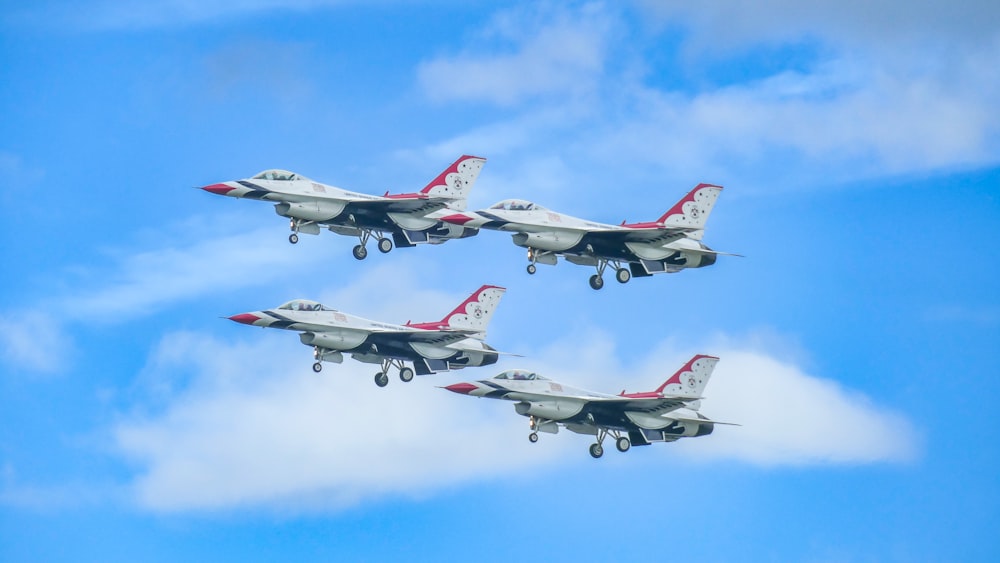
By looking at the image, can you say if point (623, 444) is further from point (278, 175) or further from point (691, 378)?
point (278, 175)

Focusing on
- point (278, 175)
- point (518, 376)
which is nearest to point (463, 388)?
point (518, 376)

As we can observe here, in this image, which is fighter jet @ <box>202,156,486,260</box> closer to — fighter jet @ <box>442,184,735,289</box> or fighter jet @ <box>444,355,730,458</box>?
fighter jet @ <box>442,184,735,289</box>

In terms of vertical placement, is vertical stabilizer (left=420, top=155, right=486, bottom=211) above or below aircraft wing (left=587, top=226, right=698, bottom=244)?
above

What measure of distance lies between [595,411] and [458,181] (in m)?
15.2

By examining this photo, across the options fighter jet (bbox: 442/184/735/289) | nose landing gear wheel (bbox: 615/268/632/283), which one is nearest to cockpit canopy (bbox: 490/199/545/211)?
fighter jet (bbox: 442/184/735/289)

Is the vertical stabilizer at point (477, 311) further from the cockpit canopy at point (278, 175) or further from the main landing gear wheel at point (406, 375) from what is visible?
the cockpit canopy at point (278, 175)

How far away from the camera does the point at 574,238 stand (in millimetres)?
125375

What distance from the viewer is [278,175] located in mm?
126062

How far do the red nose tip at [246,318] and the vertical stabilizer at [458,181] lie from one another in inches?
475

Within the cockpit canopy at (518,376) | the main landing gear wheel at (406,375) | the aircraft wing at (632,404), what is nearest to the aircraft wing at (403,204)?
the main landing gear wheel at (406,375)

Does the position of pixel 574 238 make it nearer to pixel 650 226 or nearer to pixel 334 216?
pixel 650 226

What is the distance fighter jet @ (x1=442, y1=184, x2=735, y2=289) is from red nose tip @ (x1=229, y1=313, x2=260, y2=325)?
39.2 ft

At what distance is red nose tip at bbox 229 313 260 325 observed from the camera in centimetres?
12375

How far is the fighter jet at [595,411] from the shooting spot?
413 feet
